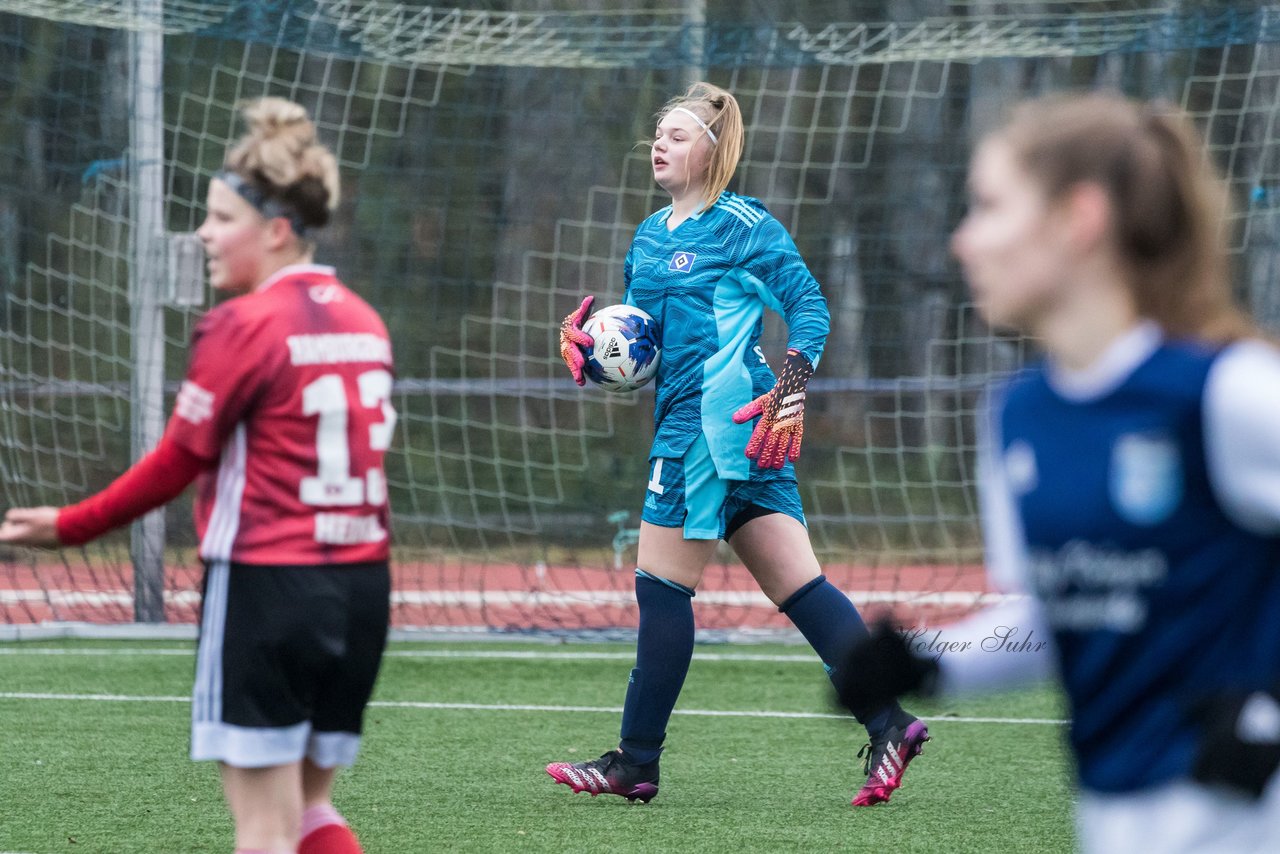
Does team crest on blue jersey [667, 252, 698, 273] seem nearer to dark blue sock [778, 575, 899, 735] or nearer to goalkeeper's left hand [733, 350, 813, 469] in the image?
goalkeeper's left hand [733, 350, 813, 469]

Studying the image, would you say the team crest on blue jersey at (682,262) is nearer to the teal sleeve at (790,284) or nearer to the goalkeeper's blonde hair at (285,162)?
the teal sleeve at (790,284)

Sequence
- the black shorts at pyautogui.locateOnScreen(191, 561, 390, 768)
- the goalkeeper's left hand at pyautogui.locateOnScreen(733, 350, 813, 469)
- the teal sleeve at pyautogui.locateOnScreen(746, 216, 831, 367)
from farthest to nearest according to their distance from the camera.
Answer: the teal sleeve at pyautogui.locateOnScreen(746, 216, 831, 367) < the goalkeeper's left hand at pyautogui.locateOnScreen(733, 350, 813, 469) < the black shorts at pyautogui.locateOnScreen(191, 561, 390, 768)

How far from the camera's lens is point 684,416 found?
4691mm

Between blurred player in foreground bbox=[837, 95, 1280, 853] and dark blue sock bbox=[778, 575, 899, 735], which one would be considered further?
dark blue sock bbox=[778, 575, 899, 735]

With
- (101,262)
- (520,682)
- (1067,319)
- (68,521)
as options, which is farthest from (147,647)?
(101,262)

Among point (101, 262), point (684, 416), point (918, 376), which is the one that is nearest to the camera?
point (684, 416)

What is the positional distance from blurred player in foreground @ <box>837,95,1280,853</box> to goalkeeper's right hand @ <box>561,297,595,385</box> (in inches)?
115

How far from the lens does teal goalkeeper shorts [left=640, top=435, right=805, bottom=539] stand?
4.61 metres

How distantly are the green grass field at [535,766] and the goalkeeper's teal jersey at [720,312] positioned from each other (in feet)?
3.18

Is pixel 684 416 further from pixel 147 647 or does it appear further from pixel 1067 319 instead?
pixel 147 647

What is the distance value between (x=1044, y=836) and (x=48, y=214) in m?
8.43

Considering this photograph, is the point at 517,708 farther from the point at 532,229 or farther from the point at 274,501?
the point at 532,229

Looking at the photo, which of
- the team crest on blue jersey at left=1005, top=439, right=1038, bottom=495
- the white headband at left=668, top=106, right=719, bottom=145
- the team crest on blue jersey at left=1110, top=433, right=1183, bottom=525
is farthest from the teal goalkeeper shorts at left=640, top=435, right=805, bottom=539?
the team crest on blue jersey at left=1110, top=433, right=1183, bottom=525

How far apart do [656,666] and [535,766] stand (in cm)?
81
